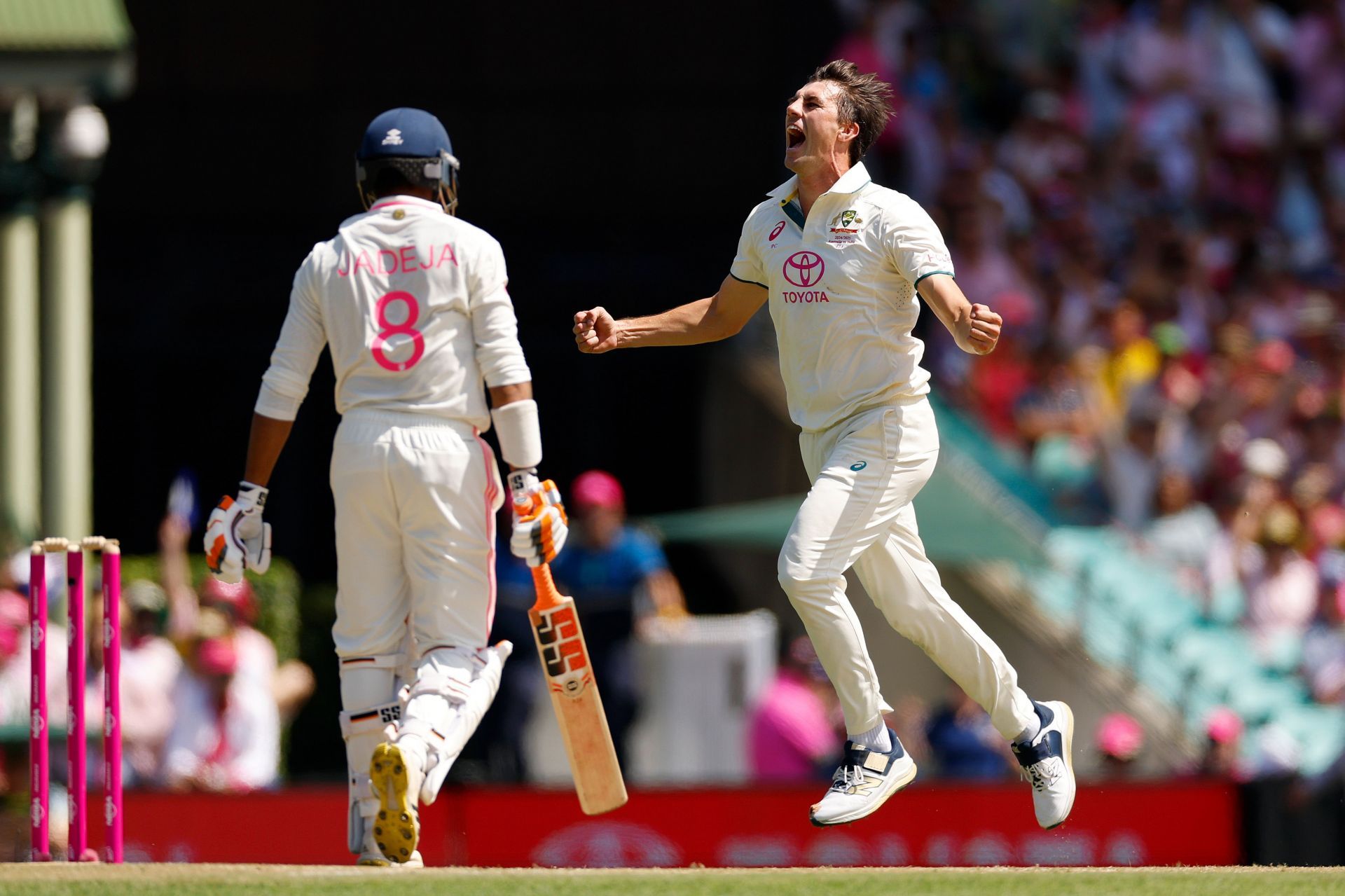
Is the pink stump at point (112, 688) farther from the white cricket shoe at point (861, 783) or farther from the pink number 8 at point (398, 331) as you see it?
the white cricket shoe at point (861, 783)

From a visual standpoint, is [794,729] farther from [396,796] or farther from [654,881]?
[396,796]

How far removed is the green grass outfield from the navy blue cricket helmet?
199 centimetres

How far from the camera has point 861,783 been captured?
21.9ft

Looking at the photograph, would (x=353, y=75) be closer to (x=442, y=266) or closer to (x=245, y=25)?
(x=245, y=25)

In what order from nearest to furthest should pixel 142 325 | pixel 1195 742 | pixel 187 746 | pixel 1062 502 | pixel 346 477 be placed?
pixel 346 477 < pixel 187 746 < pixel 1195 742 < pixel 1062 502 < pixel 142 325

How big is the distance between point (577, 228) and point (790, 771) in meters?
6.95

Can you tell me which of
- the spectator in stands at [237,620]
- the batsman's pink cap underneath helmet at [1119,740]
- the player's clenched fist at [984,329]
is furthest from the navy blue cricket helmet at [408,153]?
the batsman's pink cap underneath helmet at [1119,740]

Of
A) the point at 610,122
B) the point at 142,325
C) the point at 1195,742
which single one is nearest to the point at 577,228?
the point at 610,122

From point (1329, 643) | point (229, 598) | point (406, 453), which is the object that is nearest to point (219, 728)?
point (229, 598)

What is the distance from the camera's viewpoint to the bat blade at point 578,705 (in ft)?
23.0

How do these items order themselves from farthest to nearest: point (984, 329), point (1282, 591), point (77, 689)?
point (1282, 591) < point (77, 689) < point (984, 329)

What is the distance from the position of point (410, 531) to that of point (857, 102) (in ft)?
5.87

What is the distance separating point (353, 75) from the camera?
54.4 feet

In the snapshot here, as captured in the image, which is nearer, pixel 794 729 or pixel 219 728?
pixel 219 728
